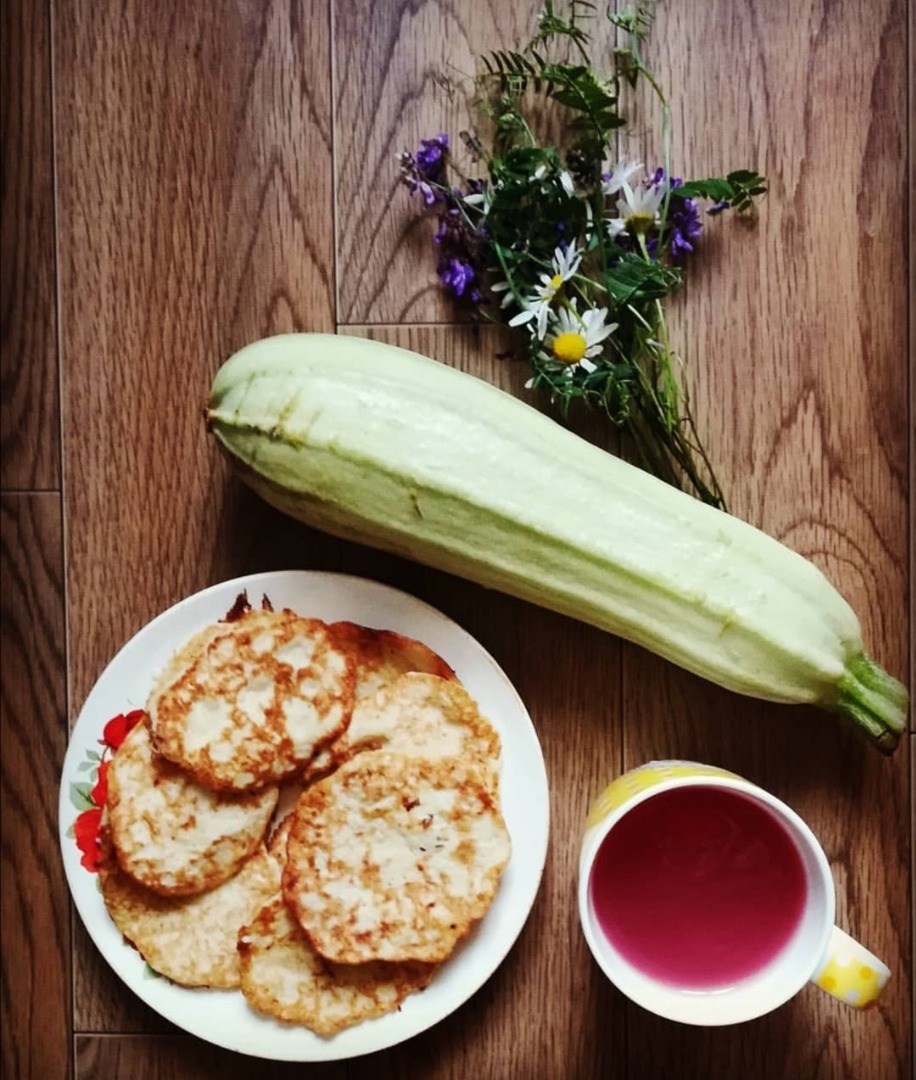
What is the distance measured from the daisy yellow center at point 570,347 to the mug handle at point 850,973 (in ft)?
1.42

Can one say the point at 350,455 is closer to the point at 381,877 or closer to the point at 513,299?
the point at 513,299

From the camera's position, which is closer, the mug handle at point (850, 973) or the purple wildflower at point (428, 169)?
the mug handle at point (850, 973)

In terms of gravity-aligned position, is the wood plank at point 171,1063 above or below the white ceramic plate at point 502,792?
below

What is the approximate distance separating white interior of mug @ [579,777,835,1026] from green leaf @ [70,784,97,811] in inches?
14.5

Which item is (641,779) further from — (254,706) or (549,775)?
(254,706)

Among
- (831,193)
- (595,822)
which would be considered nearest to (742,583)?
(595,822)

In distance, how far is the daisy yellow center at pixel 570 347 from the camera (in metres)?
0.80

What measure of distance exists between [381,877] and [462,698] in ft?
0.46

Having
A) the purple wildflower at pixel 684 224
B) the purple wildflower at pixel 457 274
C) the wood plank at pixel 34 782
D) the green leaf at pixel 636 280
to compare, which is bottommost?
the wood plank at pixel 34 782

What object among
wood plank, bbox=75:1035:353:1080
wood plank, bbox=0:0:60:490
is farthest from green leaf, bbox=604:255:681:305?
wood plank, bbox=75:1035:353:1080

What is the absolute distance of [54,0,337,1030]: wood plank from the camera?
852 mm

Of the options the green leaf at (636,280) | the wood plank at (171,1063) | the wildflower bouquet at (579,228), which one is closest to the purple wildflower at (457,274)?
the wildflower bouquet at (579,228)

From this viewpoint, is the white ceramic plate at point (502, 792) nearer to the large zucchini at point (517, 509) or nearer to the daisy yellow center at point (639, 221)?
the large zucchini at point (517, 509)

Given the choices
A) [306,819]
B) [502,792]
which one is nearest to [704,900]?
[502,792]
